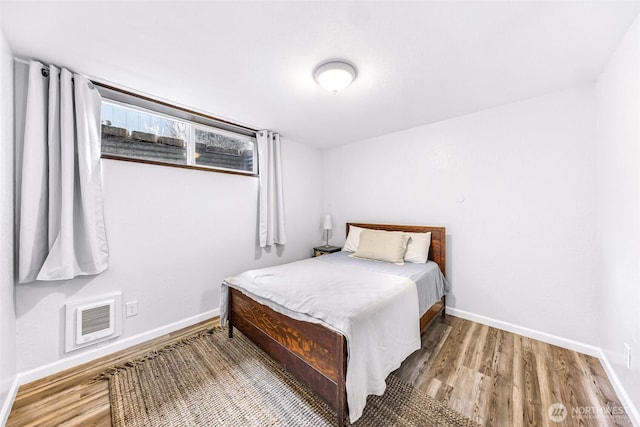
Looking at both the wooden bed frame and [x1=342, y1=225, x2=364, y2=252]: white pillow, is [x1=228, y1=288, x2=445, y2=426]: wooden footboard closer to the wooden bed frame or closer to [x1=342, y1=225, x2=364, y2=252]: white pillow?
the wooden bed frame

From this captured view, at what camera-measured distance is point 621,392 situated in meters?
1.51

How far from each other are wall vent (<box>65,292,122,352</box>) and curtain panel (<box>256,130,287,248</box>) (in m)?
1.53

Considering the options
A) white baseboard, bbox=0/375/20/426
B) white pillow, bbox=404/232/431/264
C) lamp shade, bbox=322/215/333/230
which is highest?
lamp shade, bbox=322/215/333/230

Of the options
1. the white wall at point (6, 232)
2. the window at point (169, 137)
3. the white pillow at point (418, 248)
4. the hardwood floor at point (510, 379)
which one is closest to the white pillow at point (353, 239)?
the white pillow at point (418, 248)

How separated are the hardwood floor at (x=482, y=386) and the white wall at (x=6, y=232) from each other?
26 cm

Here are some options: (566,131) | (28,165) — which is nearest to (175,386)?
(28,165)

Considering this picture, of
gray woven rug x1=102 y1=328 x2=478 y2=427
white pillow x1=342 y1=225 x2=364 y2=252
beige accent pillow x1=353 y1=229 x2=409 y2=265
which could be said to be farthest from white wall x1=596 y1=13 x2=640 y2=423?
white pillow x1=342 y1=225 x2=364 y2=252

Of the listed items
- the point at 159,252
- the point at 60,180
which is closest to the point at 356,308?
the point at 159,252

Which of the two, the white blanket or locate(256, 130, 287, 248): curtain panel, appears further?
locate(256, 130, 287, 248): curtain panel

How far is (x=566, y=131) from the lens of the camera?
83.4 inches

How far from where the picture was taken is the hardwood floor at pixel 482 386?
1409 mm

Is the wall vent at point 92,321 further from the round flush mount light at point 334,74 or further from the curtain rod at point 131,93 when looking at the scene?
the round flush mount light at point 334,74

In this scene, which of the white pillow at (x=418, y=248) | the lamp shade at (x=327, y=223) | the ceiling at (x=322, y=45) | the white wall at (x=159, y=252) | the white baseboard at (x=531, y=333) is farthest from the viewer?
the lamp shade at (x=327, y=223)

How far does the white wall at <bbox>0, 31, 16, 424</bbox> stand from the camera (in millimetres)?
1408
